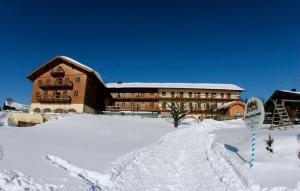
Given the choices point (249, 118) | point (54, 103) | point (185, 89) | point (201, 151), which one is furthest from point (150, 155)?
point (185, 89)

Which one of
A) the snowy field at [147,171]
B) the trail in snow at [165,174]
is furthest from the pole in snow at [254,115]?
the trail in snow at [165,174]

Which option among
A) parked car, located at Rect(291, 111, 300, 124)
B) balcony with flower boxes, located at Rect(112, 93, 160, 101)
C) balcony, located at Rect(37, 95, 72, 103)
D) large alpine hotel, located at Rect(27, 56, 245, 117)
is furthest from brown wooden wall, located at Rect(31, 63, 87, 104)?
parked car, located at Rect(291, 111, 300, 124)

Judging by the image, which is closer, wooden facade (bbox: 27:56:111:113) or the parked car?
the parked car

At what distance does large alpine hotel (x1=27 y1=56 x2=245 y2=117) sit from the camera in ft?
194

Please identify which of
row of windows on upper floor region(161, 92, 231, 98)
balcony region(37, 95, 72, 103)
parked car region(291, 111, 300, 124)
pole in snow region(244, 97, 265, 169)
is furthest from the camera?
row of windows on upper floor region(161, 92, 231, 98)

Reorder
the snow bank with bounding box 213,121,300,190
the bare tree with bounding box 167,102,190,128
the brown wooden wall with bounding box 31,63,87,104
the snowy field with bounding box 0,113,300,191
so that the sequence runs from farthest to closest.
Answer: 1. the brown wooden wall with bounding box 31,63,87,104
2. the bare tree with bounding box 167,102,190,128
3. the snow bank with bounding box 213,121,300,190
4. the snowy field with bounding box 0,113,300,191

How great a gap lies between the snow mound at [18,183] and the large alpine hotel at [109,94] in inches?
1964

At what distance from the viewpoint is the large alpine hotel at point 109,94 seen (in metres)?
59.1

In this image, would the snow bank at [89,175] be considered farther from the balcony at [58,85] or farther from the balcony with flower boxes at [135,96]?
the balcony with flower boxes at [135,96]

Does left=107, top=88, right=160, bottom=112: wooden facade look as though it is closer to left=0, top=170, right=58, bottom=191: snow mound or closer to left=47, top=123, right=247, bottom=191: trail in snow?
left=47, top=123, right=247, bottom=191: trail in snow

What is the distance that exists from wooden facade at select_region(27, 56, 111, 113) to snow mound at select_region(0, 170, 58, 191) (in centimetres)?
4988

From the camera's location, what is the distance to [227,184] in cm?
1002

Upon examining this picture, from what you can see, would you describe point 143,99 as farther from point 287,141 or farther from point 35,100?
point 287,141

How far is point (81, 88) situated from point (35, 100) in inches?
456
